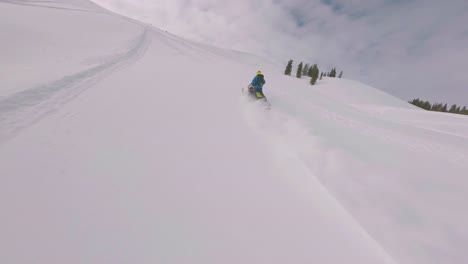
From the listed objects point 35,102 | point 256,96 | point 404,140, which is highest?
point 256,96

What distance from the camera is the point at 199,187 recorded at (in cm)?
252

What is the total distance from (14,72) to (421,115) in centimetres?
1834

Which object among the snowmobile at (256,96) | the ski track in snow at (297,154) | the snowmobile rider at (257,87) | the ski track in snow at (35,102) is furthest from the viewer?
the snowmobile rider at (257,87)

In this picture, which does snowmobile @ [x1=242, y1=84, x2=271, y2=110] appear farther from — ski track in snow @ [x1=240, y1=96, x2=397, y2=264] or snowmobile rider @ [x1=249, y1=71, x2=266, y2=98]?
ski track in snow @ [x1=240, y1=96, x2=397, y2=264]

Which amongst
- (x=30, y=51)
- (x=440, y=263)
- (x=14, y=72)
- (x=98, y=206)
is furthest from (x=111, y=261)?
(x=30, y=51)

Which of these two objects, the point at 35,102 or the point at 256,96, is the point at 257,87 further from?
the point at 35,102

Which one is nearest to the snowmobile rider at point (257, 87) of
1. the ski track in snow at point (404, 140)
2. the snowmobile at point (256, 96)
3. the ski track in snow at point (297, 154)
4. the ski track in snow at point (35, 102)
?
the snowmobile at point (256, 96)

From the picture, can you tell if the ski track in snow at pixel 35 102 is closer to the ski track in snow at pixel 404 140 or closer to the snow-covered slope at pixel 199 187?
the snow-covered slope at pixel 199 187

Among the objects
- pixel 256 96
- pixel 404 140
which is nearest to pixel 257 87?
pixel 256 96

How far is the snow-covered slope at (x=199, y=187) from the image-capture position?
1828 millimetres

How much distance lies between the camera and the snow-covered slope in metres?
1.83

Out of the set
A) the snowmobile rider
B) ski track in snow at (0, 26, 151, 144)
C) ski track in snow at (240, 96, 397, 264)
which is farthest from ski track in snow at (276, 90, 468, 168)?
ski track in snow at (0, 26, 151, 144)

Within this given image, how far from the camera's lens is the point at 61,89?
14.3 ft

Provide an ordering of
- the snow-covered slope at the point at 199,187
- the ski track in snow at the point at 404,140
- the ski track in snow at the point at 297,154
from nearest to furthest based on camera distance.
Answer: the snow-covered slope at the point at 199,187
the ski track in snow at the point at 297,154
the ski track in snow at the point at 404,140
